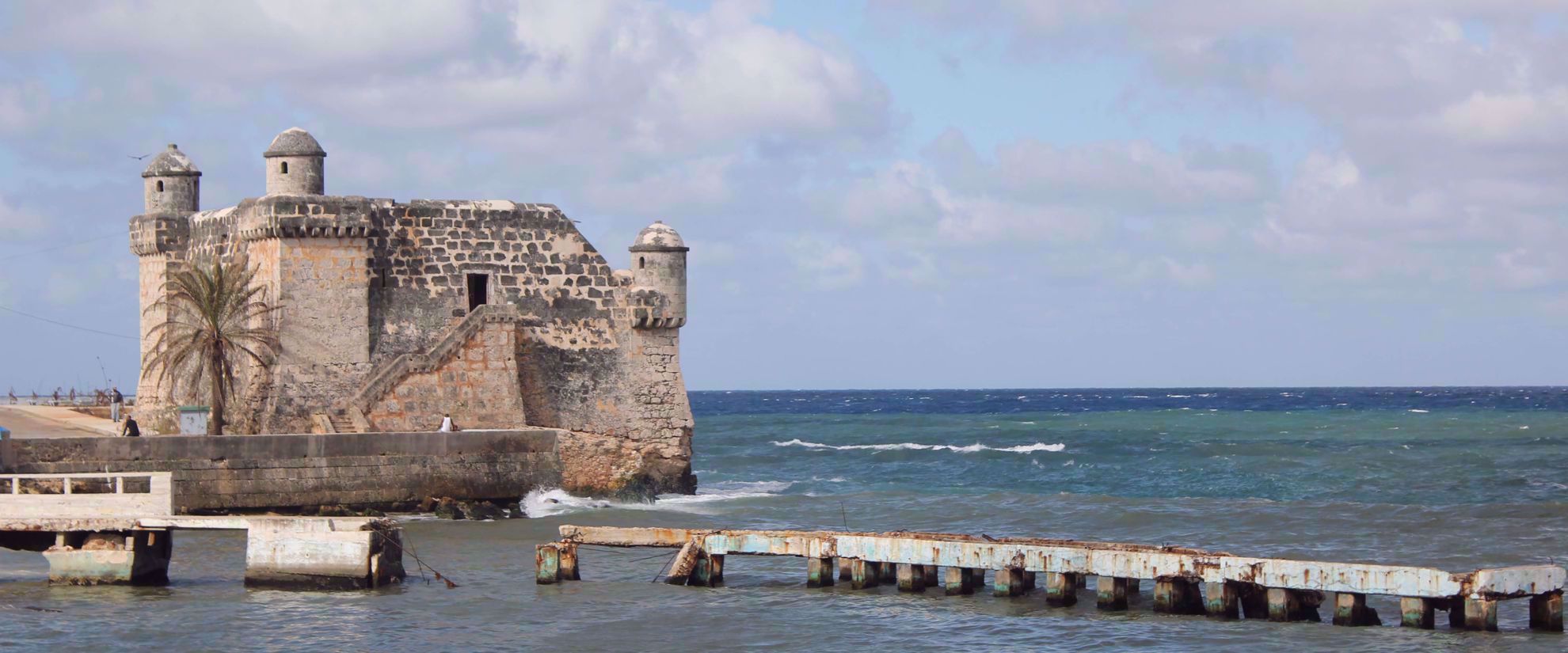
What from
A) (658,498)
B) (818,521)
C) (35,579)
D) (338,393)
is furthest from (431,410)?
(35,579)

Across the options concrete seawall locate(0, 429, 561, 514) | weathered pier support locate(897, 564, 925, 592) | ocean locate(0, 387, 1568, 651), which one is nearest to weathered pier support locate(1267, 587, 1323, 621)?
ocean locate(0, 387, 1568, 651)

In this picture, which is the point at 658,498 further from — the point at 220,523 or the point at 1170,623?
the point at 1170,623

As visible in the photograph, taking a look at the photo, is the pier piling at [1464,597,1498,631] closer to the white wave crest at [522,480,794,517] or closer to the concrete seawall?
the white wave crest at [522,480,794,517]

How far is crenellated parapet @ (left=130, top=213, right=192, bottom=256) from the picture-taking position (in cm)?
2909

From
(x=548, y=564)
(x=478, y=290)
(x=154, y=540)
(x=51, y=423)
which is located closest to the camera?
(x=154, y=540)

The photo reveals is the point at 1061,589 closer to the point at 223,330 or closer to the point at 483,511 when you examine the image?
the point at 483,511

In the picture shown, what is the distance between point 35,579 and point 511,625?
19.5ft

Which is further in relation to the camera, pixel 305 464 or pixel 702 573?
pixel 305 464

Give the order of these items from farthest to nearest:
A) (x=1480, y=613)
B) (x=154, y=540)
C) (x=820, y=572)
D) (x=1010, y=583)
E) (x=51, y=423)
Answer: (x=51, y=423), (x=820, y=572), (x=154, y=540), (x=1010, y=583), (x=1480, y=613)

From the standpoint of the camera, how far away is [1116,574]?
17375mm

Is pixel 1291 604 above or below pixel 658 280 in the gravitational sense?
below

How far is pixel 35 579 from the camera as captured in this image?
761 inches

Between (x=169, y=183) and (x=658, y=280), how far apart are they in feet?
26.4

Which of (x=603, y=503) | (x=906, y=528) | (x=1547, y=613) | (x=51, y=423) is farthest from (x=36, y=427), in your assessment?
(x=1547, y=613)
